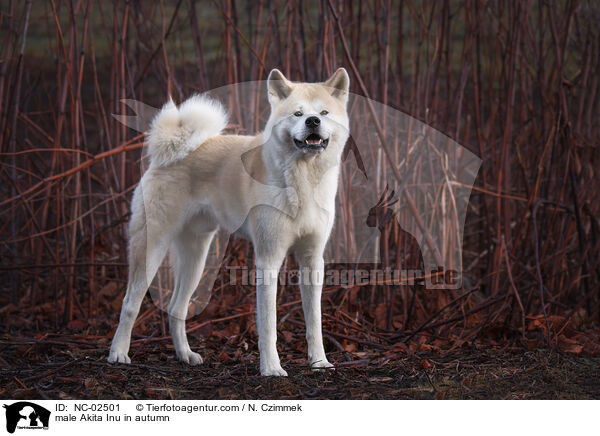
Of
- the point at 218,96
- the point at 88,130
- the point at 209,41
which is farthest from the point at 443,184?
the point at 88,130

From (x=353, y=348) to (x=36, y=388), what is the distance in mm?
1231

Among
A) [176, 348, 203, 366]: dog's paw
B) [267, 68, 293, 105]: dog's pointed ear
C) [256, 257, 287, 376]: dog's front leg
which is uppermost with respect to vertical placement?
[267, 68, 293, 105]: dog's pointed ear

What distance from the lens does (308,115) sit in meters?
Result: 1.95

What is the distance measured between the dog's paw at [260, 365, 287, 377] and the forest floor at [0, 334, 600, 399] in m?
0.03

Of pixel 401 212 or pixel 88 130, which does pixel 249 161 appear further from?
pixel 88 130

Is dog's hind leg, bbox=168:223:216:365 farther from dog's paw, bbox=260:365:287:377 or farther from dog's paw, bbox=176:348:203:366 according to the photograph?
dog's paw, bbox=260:365:287:377

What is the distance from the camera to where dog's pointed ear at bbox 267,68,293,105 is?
2.09m

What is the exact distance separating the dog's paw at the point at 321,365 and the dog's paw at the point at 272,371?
0.13 metres

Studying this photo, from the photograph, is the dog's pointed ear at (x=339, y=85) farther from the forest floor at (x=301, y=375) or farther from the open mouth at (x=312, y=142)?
the forest floor at (x=301, y=375)

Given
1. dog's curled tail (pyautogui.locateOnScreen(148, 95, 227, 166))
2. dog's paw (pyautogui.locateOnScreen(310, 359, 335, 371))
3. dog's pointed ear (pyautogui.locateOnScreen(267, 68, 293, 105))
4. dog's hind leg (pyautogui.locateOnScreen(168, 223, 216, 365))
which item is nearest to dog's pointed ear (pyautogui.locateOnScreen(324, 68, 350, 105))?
dog's pointed ear (pyautogui.locateOnScreen(267, 68, 293, 105))

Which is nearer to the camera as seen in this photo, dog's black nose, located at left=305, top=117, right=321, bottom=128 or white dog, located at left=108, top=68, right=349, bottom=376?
dog's black nose, located at left=305, top=117, right=321, bottom=128

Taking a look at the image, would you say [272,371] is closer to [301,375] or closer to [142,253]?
[301,375]

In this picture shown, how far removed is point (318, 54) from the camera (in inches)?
113
